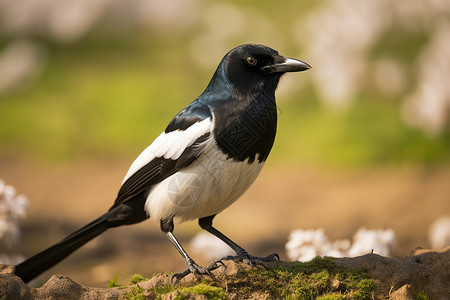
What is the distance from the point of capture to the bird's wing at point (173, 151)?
407 cm

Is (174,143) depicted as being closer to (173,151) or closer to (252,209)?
(173,151)

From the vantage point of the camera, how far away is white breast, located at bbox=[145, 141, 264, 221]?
3.97m

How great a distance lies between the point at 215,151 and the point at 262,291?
3.30 feet

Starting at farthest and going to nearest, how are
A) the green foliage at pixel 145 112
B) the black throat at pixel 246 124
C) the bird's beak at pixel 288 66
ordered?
the green foliage at pixel 145 112
the bird's beak at pixel 288 66
the black throat at pixel 246 124

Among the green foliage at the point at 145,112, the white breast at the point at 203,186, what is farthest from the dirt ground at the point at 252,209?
the white breast at the point at 203,186

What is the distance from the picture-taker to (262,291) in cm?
376

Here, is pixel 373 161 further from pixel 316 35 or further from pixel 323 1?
pixel 323 1

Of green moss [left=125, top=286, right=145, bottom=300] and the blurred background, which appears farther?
the blurred background

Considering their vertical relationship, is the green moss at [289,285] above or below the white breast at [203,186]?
below

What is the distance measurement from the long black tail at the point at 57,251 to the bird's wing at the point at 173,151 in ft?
0.95

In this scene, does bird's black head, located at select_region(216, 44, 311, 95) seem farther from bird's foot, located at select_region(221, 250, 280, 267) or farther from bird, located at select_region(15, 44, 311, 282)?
bird's foot, located at select_region(221, 250, 280, 267)

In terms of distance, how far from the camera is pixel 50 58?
1411cm

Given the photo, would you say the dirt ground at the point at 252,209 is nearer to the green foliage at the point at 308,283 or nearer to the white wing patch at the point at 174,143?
the white wing patch at the point at 174,143

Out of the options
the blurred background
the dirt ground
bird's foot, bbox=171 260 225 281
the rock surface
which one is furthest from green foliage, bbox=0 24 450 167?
bird's foot, bbox=171 260 225 281
